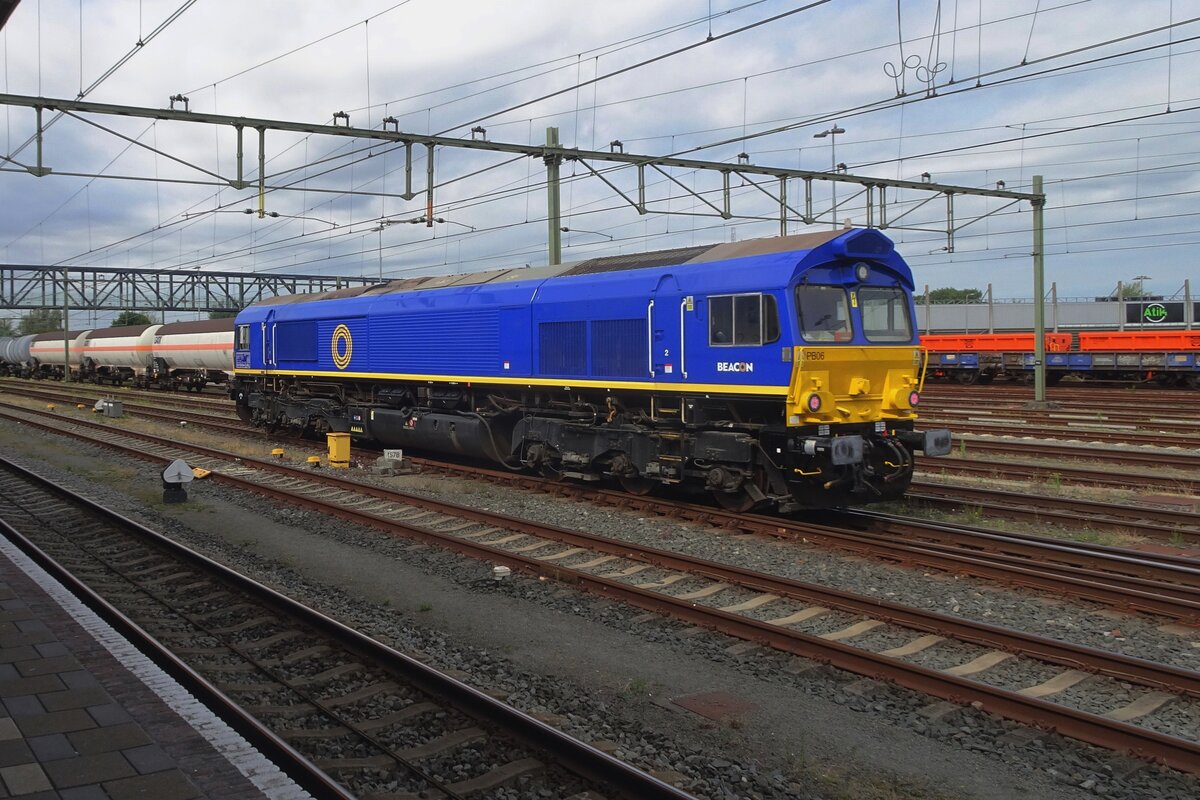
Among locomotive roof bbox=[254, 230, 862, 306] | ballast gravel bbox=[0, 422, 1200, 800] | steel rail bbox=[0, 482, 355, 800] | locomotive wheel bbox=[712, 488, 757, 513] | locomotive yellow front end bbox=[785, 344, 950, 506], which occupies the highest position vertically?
locomotive roof bbox=[254, 230, 862, 306]

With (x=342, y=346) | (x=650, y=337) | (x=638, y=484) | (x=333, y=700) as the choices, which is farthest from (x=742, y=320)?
(x=342, y=346)

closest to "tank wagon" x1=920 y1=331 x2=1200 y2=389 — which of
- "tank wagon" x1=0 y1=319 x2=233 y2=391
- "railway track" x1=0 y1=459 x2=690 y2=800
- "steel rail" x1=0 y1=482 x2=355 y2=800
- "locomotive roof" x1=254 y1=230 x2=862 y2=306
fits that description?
"locomotive roof" x1=254 y1=230 x2=862 y2=306

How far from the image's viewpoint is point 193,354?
136ft

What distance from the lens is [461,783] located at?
16.2 feet

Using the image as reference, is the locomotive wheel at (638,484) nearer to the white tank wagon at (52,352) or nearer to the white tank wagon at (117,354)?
the white tank wagon at (117,354)

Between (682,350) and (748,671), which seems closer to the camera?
(748,671)

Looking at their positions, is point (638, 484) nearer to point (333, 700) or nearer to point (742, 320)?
point (742, 320)

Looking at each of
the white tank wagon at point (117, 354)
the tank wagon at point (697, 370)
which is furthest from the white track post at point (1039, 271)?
the white tank wagon at point (117, 354)

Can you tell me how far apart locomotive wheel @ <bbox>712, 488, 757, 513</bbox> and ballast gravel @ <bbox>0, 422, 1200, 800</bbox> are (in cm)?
73

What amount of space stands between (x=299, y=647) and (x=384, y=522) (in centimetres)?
466

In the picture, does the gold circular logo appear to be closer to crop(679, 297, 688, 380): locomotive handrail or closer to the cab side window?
crop(679, 297, 688, 380): locomotive handrail

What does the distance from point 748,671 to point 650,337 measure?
6595 millimetres

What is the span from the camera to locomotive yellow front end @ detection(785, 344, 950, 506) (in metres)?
10.9

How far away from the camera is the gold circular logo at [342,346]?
1967cm
